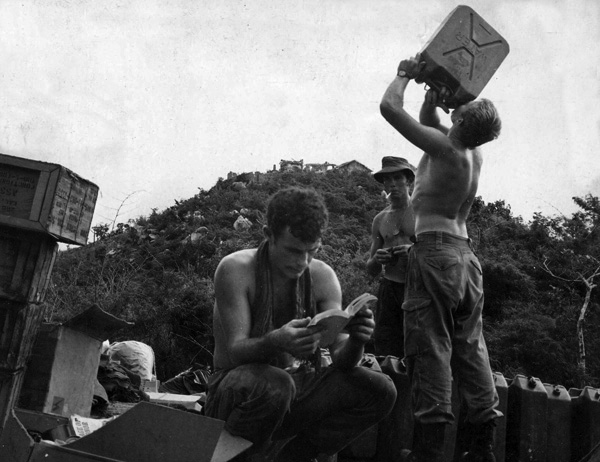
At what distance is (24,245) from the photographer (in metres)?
3.68

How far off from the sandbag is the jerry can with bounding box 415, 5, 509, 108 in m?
3.53

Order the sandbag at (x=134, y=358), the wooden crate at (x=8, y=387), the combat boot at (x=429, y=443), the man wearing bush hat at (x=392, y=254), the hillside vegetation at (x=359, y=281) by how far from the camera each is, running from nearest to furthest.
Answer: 1. the combat boot at (x=429, y=443)
2. the wooden crate at (x=8, y=387)
3. the man wearing bush hat at (x=392, y=254)
4. the sandbag at (x=134, y=358)
5. the hillside vegetation at (x=359, y=281)

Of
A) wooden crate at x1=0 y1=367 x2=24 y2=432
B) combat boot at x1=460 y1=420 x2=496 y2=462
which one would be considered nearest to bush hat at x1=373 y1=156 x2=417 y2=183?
combat boot at x1=460 y1=420 x2=496 y2=462

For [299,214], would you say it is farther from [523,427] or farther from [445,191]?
[523,427]

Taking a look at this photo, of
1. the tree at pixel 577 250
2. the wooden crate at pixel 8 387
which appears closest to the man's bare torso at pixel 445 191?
the wooden crate at pixel 8 387

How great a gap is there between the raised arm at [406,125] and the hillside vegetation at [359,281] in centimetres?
648

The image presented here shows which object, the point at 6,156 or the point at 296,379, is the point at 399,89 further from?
the point at 6,156

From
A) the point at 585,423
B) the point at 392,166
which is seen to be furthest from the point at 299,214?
the point at 392,166

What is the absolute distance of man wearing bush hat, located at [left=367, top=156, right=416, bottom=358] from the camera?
4570 millimetres

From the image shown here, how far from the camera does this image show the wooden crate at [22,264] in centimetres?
362

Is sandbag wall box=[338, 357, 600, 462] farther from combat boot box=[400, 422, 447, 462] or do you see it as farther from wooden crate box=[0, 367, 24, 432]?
wooden crate box=[0, 367, 24, 432]

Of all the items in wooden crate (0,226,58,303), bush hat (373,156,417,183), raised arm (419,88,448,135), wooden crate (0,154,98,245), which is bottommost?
wooden crate (0,226,58,303)

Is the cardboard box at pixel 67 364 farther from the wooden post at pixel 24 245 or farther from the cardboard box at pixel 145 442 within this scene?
the cardboard box at pixel 145 442

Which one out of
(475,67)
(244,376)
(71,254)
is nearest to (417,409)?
(244,376)
